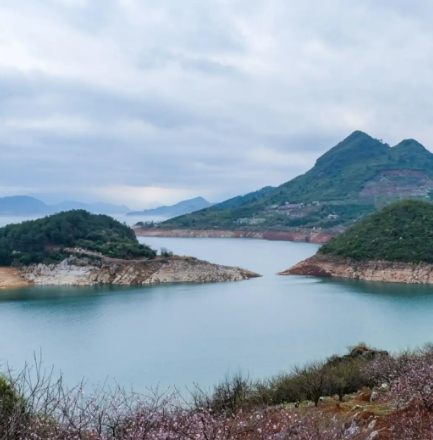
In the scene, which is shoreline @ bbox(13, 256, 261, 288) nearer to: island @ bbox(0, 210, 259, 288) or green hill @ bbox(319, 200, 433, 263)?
island @ bbox(0, 210, 259, 288)

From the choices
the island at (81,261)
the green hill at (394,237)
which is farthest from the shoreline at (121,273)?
the green hill at (394,237)

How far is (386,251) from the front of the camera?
35188mm

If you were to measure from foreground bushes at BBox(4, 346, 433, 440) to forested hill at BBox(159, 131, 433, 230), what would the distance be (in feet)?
210

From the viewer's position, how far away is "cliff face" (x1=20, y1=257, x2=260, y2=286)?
3375 centimetres

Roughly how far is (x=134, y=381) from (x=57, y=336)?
22.7 feet

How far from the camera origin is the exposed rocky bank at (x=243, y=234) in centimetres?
7169

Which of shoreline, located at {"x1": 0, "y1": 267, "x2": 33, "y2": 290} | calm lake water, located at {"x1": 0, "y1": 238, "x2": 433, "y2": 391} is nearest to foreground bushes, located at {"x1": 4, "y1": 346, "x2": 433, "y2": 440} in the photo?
calm lake water, located at {"x1": 0, "y1": 238, "x2": 433, "y2": 391}

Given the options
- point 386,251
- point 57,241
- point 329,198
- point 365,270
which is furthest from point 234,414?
point 329,198

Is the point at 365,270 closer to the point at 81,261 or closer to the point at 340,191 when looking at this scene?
the point at 81,261

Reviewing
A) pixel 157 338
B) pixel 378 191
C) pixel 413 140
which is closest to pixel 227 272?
pixel 157 338

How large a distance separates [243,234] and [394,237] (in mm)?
44468

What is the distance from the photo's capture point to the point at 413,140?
115m

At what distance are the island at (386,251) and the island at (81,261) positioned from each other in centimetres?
592

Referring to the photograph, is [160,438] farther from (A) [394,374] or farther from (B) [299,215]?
(B) [299,215]
